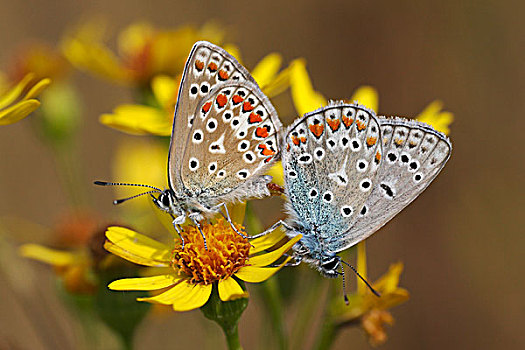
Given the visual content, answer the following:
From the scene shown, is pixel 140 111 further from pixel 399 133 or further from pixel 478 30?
pixel 478 30

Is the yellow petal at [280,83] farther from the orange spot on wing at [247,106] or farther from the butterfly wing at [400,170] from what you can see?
the butterfly wing at [400,170]

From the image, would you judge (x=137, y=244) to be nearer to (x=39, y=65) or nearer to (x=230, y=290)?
(x=230, y=290)

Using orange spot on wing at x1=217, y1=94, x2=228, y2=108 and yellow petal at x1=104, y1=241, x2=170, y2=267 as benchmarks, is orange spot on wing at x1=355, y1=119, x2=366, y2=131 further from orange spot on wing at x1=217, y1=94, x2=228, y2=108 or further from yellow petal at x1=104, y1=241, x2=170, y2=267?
yellow petal at x1=104, y1=241, x2=170, y2=267

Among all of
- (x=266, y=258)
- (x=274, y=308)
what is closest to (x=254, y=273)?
(x=266, y=258)

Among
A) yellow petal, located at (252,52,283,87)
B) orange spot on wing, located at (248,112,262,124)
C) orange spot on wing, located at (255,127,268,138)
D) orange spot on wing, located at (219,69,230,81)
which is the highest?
yellow petal, located at (252,52,283,87)

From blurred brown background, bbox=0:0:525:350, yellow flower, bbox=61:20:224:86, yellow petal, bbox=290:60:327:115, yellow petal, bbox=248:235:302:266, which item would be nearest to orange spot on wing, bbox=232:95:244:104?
yellow petal, bbox=248:235:302:266
